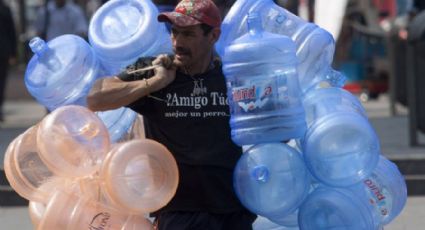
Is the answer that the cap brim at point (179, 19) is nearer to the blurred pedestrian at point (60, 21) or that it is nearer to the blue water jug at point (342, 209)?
the blue water jug at point (342, 209)

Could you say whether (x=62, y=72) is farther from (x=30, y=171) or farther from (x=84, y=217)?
(x=84, y=217)

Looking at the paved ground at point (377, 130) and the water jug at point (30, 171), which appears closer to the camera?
the water jug at point (30, 171)

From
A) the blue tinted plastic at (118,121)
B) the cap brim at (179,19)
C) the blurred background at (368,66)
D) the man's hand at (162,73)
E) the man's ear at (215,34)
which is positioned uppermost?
the cap brim at (179,19)

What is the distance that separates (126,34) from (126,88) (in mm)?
726

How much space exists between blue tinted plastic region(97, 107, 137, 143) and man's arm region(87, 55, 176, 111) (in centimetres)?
57

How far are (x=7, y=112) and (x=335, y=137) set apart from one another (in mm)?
13544

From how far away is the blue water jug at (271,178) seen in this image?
4934mm

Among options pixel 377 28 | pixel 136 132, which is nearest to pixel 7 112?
pixel 377 28

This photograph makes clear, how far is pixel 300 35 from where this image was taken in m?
5.52

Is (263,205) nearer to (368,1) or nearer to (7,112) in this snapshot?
(7,112)

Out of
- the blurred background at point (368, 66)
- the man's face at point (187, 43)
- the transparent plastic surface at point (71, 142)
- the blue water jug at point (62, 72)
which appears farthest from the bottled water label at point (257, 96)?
the blurred background at point (368, 66)

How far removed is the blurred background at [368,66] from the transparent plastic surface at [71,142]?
3105 mm

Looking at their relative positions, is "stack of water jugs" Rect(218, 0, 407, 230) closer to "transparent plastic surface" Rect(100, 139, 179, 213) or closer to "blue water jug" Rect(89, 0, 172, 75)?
"transparent plastic surface" Rect(100, 139, 179, 213)

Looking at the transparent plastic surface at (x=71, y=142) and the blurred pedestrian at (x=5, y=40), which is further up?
the transparent plastic surface at (x=71, y=142)
